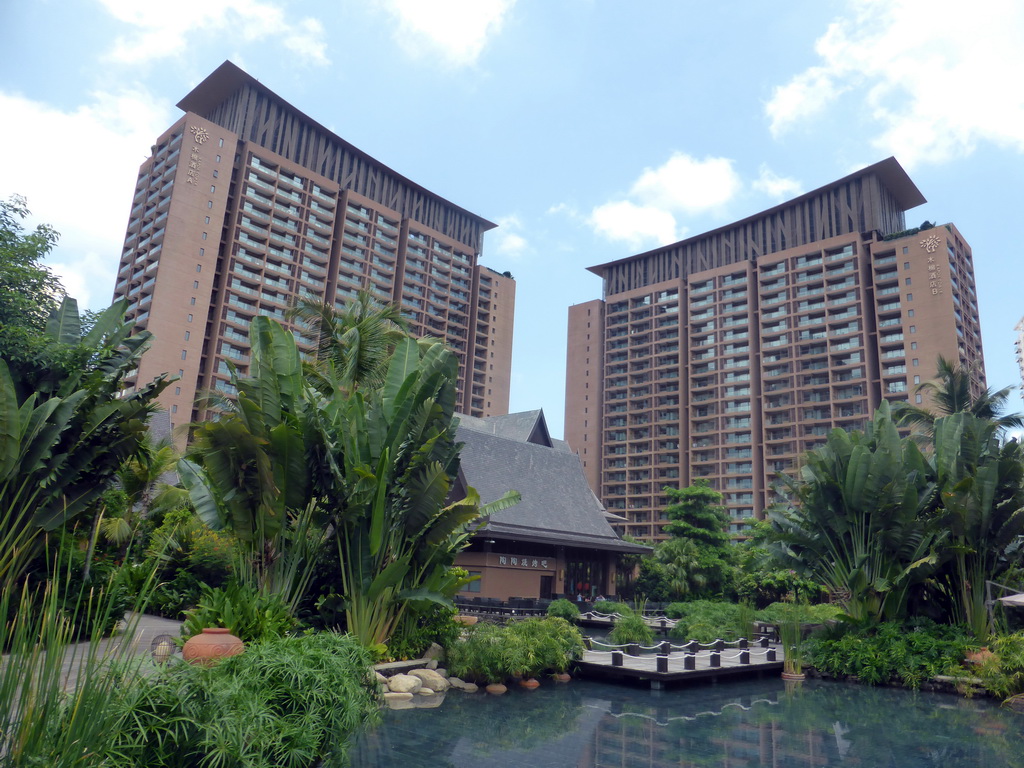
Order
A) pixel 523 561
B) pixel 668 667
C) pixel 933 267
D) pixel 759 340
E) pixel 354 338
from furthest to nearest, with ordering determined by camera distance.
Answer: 1. pixel 759 340
2. pixel 933 267
3. pixel 523 561
4. pixel 668 667
5. pixel 354 338

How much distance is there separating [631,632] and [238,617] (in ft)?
36.2

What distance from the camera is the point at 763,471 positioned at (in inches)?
2995

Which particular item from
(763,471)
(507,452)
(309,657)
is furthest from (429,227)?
(309,657)

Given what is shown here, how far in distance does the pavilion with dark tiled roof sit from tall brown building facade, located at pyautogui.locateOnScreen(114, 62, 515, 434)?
1281 inches

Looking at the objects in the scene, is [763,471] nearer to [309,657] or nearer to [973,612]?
[973,612]

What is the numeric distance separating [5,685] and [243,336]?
6613 cm

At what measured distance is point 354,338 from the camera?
15.8m

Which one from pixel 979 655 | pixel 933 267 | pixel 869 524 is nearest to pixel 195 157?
pixel 869 524

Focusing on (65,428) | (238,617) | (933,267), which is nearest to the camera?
(238,617)

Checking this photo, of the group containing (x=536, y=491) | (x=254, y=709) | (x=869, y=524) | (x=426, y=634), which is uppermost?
(x=536, y=491)

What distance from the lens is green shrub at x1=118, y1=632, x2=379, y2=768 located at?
548 cm

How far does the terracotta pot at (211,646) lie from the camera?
9.25m

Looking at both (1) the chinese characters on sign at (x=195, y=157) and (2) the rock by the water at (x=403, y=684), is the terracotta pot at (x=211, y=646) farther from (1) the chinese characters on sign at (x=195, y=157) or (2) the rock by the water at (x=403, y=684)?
(1) the chinese characters on sign at (x=195, y=157)

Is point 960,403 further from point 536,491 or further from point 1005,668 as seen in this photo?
point 536,491
